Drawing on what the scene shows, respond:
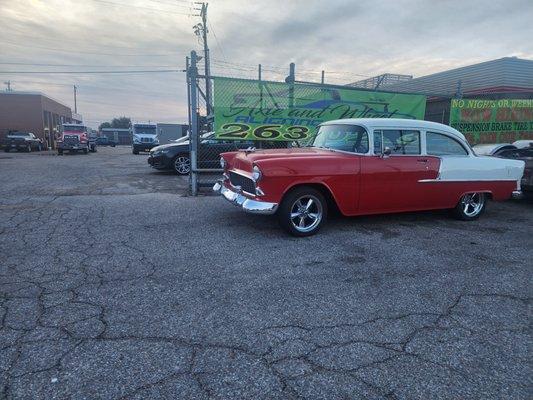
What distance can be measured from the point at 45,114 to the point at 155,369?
46462mm

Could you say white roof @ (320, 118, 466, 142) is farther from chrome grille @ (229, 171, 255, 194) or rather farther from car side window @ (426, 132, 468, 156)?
chrome grille @ (229, 171, 255, 194)

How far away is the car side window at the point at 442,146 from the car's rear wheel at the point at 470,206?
0.79 metres

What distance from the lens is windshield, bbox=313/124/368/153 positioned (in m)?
5.49

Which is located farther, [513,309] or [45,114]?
[45,114]

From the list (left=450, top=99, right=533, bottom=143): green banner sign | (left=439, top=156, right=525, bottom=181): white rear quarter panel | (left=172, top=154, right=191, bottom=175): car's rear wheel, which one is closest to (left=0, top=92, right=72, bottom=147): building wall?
(left=172, top=154, right=191, bottom=175): car's rear wheel

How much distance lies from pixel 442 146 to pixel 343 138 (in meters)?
1.73

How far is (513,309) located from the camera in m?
3.24

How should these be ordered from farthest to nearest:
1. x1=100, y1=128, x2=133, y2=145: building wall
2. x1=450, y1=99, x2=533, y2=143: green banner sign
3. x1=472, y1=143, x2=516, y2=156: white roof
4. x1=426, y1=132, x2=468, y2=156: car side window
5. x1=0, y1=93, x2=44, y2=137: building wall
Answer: x1=100, y1=128, x2=133, y2=145: building wall
x1=0, y1=93, x2=44, y2=137: building wall
x1=450, y1=99, x2=533, y2=143: green banner sign
x1=472, y1=143, x2=516, y2=156: white roof
x1=426, y1=132, x2=468, y2=156: car side window

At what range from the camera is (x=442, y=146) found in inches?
236

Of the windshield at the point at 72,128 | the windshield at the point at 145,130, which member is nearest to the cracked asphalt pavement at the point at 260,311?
the windshield at the point at 72,128

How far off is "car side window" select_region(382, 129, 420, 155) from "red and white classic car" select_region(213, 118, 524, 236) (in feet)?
0.05

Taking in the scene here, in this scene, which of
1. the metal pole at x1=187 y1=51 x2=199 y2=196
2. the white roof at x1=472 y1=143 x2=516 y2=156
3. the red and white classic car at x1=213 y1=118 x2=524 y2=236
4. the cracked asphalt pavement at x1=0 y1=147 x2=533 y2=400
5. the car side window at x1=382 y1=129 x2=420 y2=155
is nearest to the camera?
the cracked asphalt pavement at x1=0 y1=147 x2=533 y2=400

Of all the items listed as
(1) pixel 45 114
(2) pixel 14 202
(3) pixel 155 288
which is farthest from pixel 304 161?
(1) pixel 45 114

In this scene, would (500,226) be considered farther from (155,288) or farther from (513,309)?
(155,288)
